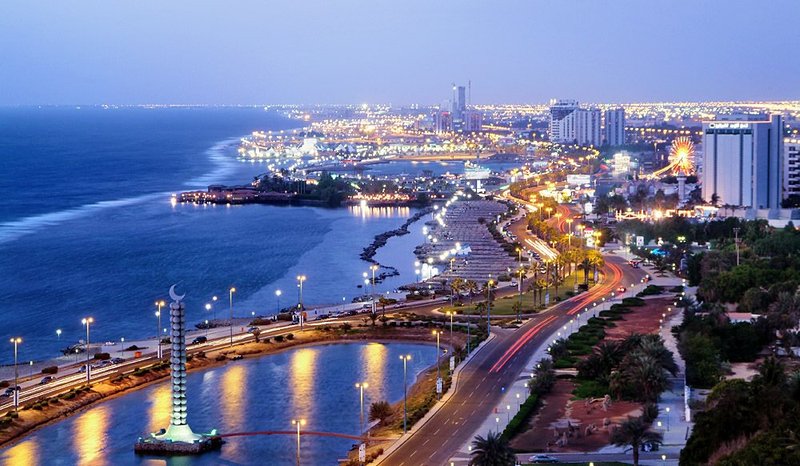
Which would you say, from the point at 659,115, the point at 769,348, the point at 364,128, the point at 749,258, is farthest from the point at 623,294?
the point at 659,115

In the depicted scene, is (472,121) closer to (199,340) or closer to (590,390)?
(199,340)

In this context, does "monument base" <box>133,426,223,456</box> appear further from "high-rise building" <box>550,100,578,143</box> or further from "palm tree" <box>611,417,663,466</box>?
"high-rise building" <box>550,100,578,143</box>

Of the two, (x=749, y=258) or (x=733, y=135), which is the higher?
(x=733, y=135)

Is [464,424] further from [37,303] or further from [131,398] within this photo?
[37,303]

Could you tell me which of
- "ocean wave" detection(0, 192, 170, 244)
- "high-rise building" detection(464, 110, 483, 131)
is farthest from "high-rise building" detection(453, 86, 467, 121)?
"ocean wave" detection(0, 192, 170, 244)

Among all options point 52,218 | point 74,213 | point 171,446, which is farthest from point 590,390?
point 74,213
